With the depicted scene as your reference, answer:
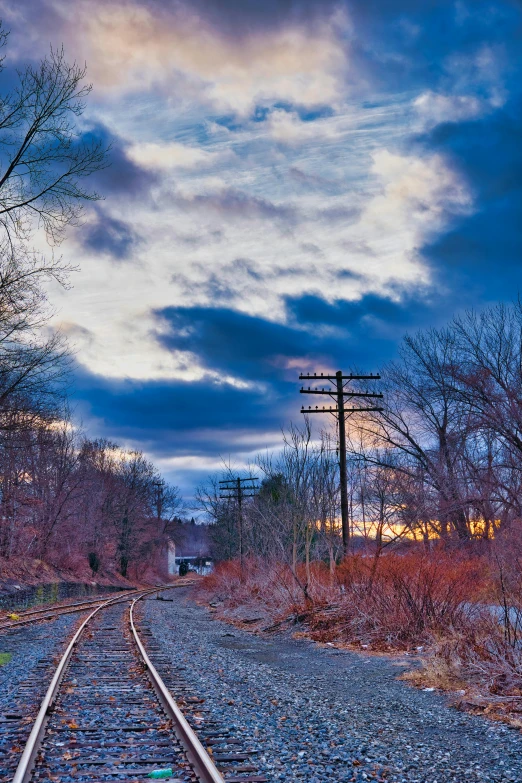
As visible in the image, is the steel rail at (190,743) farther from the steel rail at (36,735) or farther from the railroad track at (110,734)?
the steel rail at (36,735)

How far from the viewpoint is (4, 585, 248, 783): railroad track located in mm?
5953

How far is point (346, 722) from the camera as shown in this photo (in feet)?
27.5

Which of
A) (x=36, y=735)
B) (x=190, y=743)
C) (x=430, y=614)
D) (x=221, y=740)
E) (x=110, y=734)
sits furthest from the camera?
(x=430, y=614)

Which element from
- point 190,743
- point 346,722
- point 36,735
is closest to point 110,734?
point 36,735

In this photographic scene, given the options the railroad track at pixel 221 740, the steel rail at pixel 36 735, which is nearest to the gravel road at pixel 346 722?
the railroad track at pixel 221 740

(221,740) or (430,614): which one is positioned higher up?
(430,614)

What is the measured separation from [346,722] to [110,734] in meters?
2.87

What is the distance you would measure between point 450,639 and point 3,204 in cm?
1407

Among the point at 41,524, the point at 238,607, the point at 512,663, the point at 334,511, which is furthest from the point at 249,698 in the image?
the point at 41,524

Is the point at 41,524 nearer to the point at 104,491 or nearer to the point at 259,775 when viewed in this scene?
the point at 104,491

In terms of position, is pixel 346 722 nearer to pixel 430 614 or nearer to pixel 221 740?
pixel 221 740

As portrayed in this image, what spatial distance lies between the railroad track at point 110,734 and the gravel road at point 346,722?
0.70 metres

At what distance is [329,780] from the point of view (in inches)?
236

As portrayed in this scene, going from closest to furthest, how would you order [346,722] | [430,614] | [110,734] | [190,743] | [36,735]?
[190,743]
[36,735]
[110,734]
[346,722]
[430,614]
